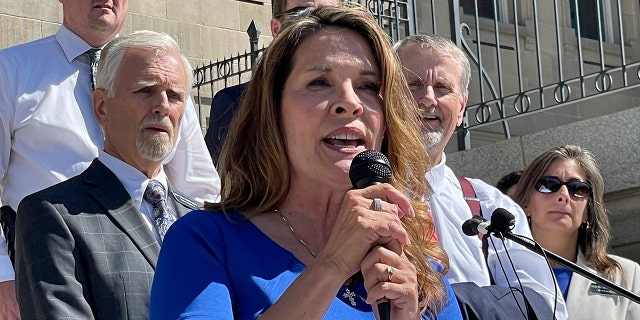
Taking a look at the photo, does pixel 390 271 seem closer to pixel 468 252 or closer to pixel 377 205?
pixel 377 205

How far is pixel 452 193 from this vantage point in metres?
5.34

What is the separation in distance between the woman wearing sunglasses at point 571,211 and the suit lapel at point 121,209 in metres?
2.56

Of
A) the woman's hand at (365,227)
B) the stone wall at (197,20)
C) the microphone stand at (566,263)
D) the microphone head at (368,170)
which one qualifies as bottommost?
the microphone stand at (566,263)

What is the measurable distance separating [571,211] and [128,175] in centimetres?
262

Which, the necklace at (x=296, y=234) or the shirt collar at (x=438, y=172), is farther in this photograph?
the shirt collar at (x=438, y=172)

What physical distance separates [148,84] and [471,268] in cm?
147

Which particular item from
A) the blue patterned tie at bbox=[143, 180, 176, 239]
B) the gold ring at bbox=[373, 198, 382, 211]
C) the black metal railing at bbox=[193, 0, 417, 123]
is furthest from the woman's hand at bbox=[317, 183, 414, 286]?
the black metal railing at bbox=[193, 0, 417, 123]

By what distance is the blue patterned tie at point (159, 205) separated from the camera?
478 centimetres

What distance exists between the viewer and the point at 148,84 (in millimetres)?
5000

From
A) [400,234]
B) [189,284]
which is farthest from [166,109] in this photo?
[400,234]

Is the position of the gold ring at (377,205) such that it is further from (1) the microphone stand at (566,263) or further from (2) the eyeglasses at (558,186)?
(2) the eyeglasses at (558,186)

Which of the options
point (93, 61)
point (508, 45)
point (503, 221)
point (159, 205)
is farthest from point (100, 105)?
point (508, 45)

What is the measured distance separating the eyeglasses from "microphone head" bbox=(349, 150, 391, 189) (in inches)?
137

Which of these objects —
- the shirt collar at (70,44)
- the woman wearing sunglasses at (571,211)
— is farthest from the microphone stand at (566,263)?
the shirt collar at (70,44)
